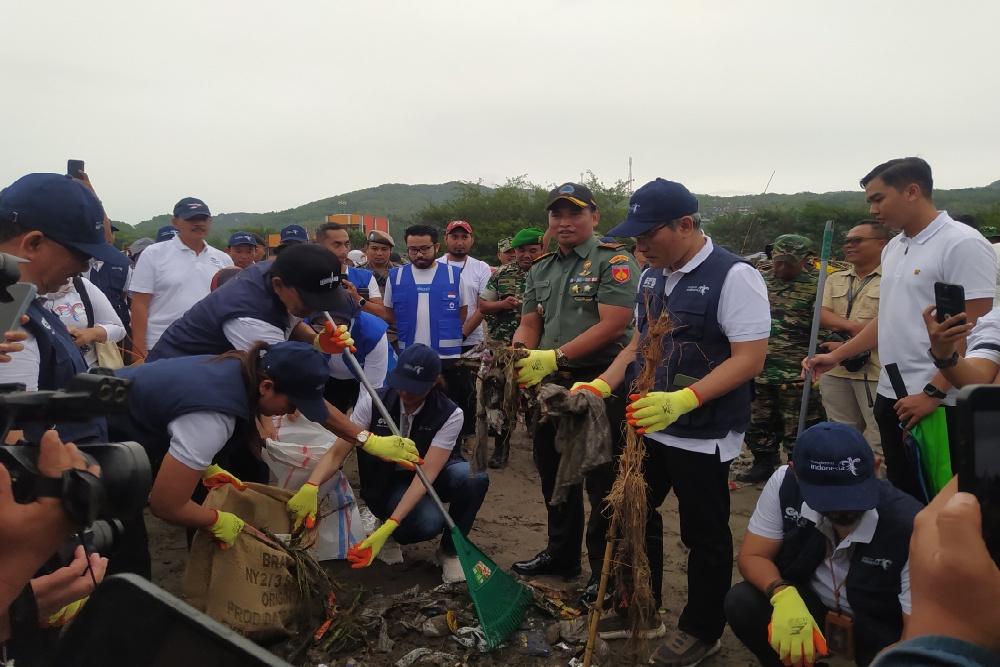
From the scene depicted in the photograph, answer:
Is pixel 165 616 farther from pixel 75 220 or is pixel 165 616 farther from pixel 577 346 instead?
pixel 577 346

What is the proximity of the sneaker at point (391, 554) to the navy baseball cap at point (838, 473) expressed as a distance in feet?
7.78

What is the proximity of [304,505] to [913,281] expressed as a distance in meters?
3.21

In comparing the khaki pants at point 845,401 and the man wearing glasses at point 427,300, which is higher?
the man wearing glasses at point 427,300

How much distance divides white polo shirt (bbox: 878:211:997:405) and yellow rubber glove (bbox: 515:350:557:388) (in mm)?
1705

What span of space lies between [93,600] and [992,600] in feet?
3.72

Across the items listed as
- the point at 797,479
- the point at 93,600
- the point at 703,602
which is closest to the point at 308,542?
the point at 703,602

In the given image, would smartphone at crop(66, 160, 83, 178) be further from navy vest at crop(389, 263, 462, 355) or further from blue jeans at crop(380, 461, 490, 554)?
blue jeans at crop(380, 461, 490, 554)

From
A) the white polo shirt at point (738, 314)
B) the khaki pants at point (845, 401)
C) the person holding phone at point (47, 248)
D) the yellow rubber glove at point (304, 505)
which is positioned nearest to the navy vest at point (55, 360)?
the person holding phone at point (47, 248)

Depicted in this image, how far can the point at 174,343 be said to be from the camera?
3.09 m

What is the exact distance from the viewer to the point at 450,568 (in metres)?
3.50

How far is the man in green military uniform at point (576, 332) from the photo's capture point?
3.27 meters

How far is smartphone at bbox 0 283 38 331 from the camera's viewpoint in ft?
4.59

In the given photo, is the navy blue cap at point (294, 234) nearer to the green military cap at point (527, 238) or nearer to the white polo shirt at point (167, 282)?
the white polo shirt at point (167, 282)

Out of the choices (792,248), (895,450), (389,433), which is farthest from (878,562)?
(792,248)
